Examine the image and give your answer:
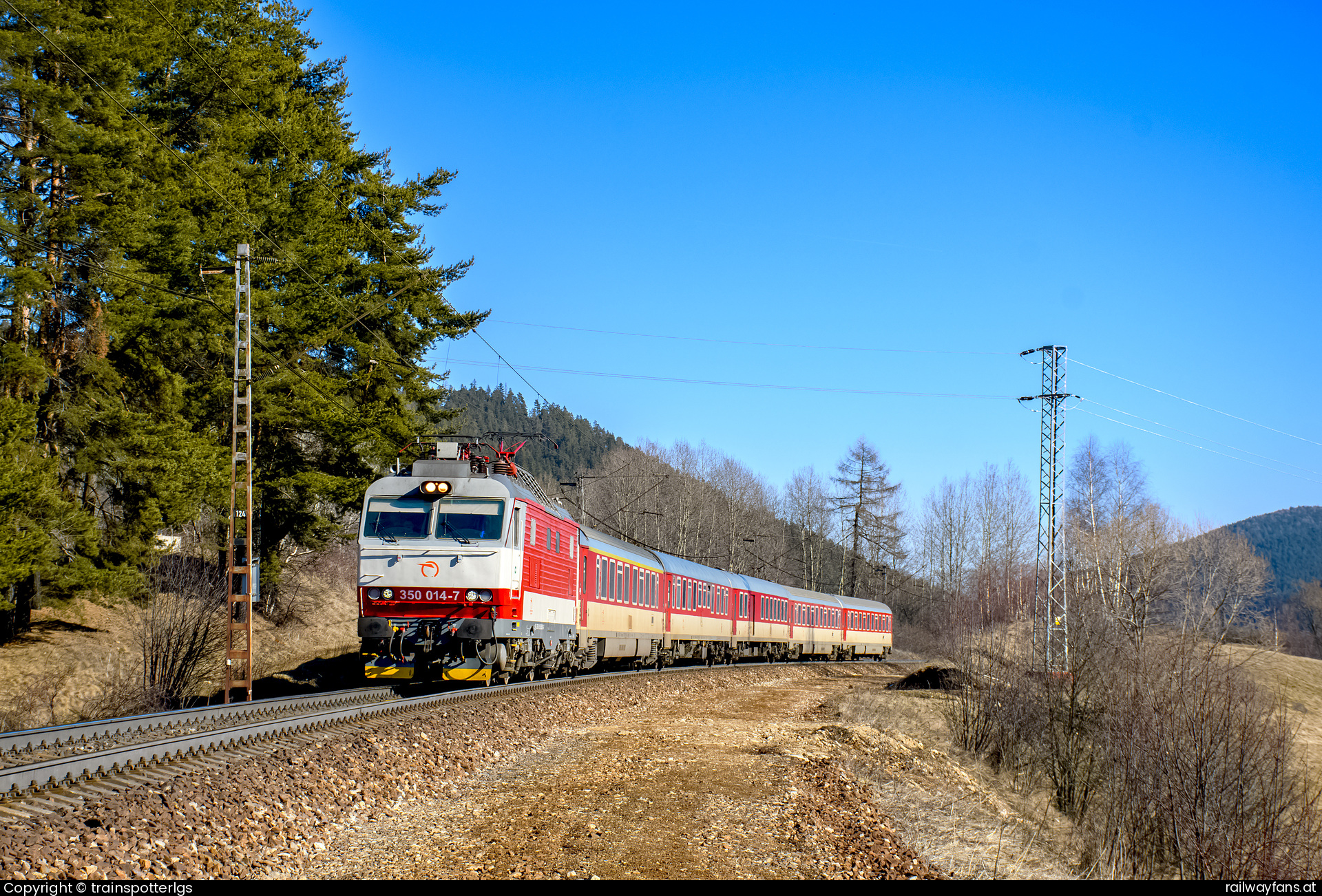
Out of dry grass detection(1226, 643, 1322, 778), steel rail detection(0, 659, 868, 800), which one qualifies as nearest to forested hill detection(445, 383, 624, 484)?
dry grass detection(1226, 643, 1322, 778)

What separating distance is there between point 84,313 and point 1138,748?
912 inches

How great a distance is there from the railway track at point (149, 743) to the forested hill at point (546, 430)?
11117 centimetres

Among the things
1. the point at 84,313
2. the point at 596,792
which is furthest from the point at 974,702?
the point at 84,313

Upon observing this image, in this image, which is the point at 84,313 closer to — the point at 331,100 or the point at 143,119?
the point at 143,119

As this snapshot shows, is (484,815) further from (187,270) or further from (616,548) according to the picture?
(187,270)

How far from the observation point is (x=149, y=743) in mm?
8820

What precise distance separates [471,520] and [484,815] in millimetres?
7131

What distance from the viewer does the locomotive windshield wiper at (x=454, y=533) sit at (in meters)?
15.1

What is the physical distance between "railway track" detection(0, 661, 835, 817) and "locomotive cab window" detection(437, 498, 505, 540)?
8.85 ft

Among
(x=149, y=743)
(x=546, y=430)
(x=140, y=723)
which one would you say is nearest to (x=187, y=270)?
(x=140, y=723)

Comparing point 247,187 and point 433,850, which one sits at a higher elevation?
point 247,187

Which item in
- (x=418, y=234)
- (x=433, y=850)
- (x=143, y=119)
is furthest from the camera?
(x=418, y=234)

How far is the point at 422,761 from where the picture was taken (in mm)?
10109

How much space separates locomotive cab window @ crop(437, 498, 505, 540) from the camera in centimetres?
1515
